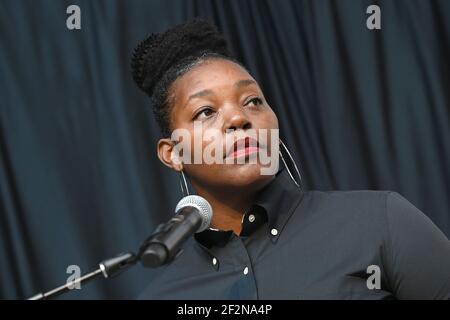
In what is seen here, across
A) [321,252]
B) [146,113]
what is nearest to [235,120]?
[321,252]

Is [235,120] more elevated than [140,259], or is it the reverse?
[235,120]

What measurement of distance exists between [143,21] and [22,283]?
876 mm

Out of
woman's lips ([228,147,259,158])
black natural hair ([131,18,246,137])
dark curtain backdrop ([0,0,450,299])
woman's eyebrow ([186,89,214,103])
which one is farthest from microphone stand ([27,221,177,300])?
dark curtain backdrop ([0,0,450,299])

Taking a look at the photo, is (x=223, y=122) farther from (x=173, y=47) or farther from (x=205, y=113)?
(x=173, y=47)

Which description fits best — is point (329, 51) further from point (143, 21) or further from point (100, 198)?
point (100, 198)

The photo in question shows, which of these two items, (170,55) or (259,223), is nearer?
(259,223)

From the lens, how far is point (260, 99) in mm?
1270

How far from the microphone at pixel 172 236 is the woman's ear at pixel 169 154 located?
401mm

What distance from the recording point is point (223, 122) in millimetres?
1186

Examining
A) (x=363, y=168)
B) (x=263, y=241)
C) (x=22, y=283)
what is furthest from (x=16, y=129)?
(x=363, y=168)

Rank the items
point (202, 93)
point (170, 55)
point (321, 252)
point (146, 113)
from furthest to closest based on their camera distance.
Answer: point (146, 113)
point (170, 55)
point (202, 93)
point (321, 252)

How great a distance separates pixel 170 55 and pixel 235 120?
0.30 meters

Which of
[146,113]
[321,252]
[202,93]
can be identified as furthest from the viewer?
[146,113]

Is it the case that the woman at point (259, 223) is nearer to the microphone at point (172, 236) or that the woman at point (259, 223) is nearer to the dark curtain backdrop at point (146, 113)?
the microphone at point (172, 236)
